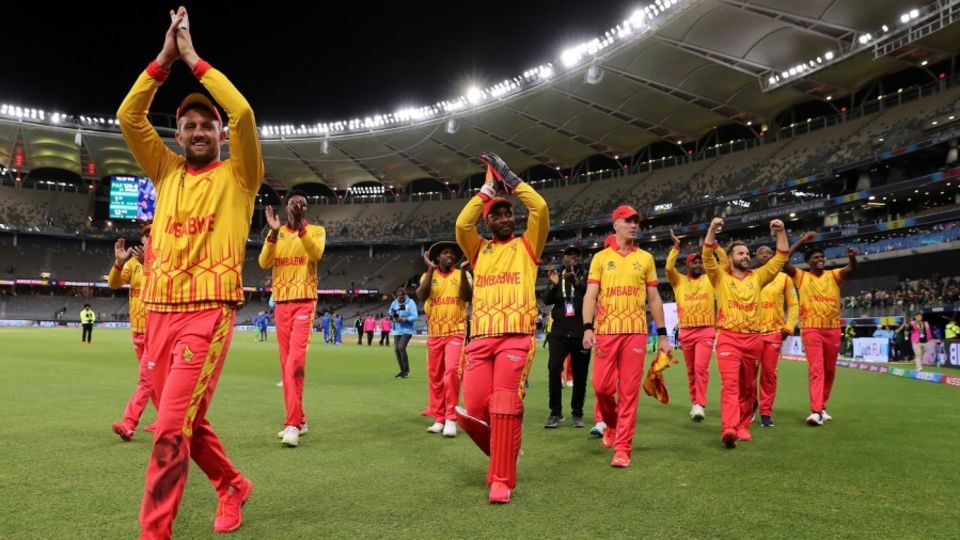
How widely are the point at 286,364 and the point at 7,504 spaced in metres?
2.74

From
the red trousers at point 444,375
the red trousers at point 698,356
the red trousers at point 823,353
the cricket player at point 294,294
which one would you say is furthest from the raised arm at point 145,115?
the red trousers at point 823,353

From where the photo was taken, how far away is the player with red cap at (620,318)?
5742 millimetres

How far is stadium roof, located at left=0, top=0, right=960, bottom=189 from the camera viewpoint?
3278cm

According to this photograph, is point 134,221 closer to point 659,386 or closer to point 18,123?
point 18,123

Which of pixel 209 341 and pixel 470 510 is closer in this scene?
pixel 209 341

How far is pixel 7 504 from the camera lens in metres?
3.89

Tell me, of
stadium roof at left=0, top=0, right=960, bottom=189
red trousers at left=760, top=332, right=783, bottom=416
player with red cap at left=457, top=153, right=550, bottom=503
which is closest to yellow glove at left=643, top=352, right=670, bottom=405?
red trousers at left=760, top=332, right=783, bottom=416

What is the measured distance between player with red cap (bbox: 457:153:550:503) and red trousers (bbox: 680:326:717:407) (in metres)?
4.52

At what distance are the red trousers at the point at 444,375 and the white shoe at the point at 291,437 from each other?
1.72 m

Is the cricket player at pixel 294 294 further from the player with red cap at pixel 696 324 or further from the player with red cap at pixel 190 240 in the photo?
the player with red cap at pixel 696 324

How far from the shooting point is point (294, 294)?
21.9 ft

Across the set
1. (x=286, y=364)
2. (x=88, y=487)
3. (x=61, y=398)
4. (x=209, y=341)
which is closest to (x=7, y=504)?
(x=88, y=487)

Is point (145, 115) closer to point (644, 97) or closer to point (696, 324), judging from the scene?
point (696, 324)

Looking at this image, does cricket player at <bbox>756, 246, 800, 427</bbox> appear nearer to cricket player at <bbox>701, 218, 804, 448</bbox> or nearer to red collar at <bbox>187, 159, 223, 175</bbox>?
cricket player at <bbox>701, 218, 804, 448</bbox>
